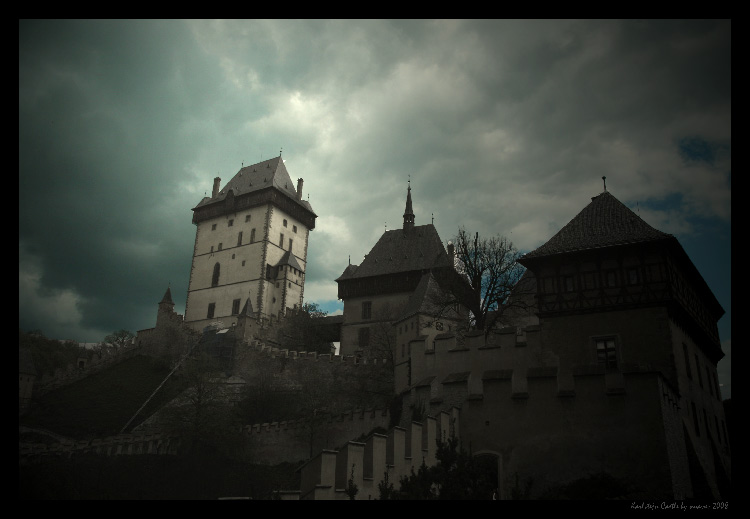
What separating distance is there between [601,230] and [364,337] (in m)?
27.2

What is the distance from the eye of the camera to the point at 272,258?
196 feet

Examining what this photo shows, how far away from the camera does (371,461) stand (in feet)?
44.3

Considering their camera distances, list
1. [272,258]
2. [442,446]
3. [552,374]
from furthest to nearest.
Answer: [272,258] < [552,374] < [442,446]

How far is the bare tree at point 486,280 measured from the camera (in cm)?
2883

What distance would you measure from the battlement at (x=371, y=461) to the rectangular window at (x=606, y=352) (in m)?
6.61

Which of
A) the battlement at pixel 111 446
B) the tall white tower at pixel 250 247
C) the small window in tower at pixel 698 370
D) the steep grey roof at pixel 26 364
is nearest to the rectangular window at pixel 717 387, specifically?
the small window in tower at pixel 698 370

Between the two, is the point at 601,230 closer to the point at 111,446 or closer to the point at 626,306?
the point at 626,306

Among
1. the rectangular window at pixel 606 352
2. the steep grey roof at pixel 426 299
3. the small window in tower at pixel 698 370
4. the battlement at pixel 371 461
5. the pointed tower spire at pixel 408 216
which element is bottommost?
the battlement at pixel 371 461

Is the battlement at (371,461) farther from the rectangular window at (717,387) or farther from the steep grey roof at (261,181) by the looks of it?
the steep grey roof at (261,181)

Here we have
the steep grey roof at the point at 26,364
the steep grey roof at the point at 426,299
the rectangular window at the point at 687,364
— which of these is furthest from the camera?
the steep grey roof at the point at 26,364

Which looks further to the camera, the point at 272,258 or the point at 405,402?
the point at 272,258
